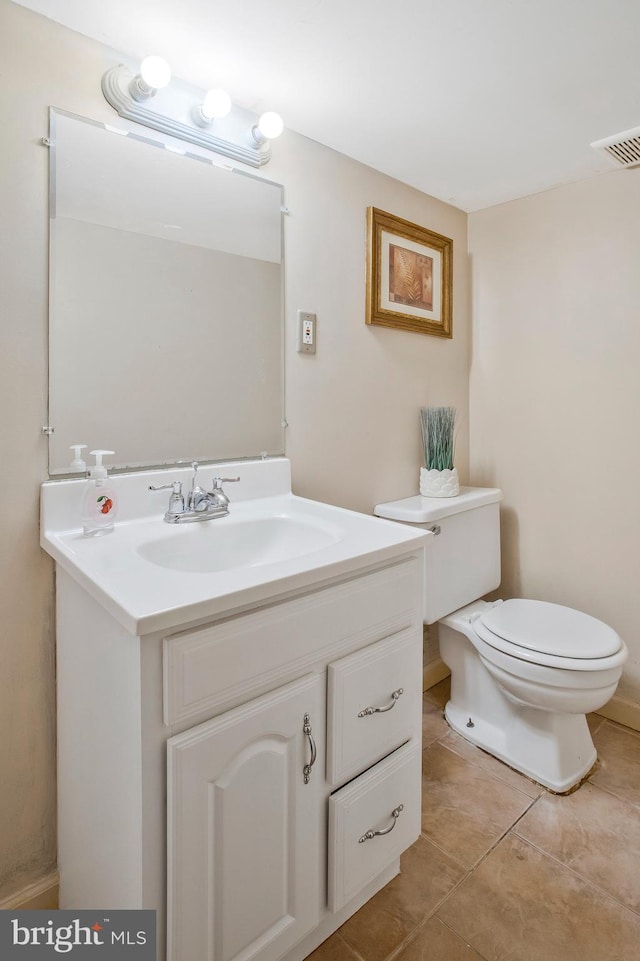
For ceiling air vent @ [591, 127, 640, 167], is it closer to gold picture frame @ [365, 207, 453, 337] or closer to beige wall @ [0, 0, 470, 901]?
gold picture frame @ [365, 207, 453, 337]

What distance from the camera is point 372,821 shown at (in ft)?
3.46

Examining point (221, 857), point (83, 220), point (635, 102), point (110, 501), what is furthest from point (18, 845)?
point (635, 102)

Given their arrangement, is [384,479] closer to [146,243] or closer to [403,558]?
[403,558]

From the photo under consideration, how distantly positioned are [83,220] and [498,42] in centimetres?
103

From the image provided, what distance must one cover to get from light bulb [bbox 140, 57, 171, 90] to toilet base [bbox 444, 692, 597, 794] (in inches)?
76.4

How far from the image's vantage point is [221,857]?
80cm

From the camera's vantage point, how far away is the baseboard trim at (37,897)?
1.08 meters

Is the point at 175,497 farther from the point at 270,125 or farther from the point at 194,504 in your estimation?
the point at 270,125

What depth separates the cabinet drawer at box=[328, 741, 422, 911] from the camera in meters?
0.98

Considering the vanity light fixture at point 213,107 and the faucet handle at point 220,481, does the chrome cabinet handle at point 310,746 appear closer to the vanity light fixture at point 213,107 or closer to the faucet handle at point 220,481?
the faucet handle at point 220,481

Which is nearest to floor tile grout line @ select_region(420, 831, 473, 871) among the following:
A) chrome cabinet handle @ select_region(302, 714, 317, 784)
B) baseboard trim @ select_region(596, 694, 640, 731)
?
chrome cabinet handle @ select_region(302, 714, 317, 784)

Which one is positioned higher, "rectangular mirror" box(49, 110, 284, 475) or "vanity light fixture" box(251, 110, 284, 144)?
"vanity light fixture" box(251, 110, 284, 144)

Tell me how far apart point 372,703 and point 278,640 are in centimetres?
32

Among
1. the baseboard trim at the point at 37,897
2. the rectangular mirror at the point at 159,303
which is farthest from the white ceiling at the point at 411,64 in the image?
the baseboard trim at the point at 37,897
